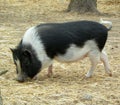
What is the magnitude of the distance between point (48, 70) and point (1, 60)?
130 cm

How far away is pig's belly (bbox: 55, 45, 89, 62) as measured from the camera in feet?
21.7

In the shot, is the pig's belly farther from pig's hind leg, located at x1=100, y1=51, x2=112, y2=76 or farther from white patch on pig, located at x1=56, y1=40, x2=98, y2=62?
pig's hind leg, located at x1=100, y1=51, x2=112, y2=76

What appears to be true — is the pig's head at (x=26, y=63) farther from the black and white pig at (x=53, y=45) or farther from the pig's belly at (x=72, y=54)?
the pig's belly at (x=72, y=54)

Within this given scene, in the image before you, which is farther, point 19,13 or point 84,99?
point 19,13

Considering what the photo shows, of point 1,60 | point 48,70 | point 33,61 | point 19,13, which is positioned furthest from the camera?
point 19,13

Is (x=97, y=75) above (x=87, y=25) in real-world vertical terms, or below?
below

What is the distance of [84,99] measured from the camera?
5.78 m

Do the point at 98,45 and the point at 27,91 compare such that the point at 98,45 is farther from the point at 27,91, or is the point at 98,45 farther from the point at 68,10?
the point at 68,10

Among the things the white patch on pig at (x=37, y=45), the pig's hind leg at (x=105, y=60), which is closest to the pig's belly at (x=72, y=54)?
the white patch on pig at (x=37, y=45)

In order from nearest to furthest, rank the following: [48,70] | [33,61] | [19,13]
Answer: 1. [33,61]
2. [48,70]
3. [19,13]

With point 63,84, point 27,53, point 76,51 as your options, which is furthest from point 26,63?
point 76,51

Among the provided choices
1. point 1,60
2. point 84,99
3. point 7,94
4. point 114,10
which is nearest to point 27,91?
point 7,94

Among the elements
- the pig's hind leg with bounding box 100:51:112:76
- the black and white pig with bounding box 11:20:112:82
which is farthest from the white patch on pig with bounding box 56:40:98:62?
the pig's hind leg with bounding box 100:51:112:76

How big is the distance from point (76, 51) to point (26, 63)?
754 millimetres
